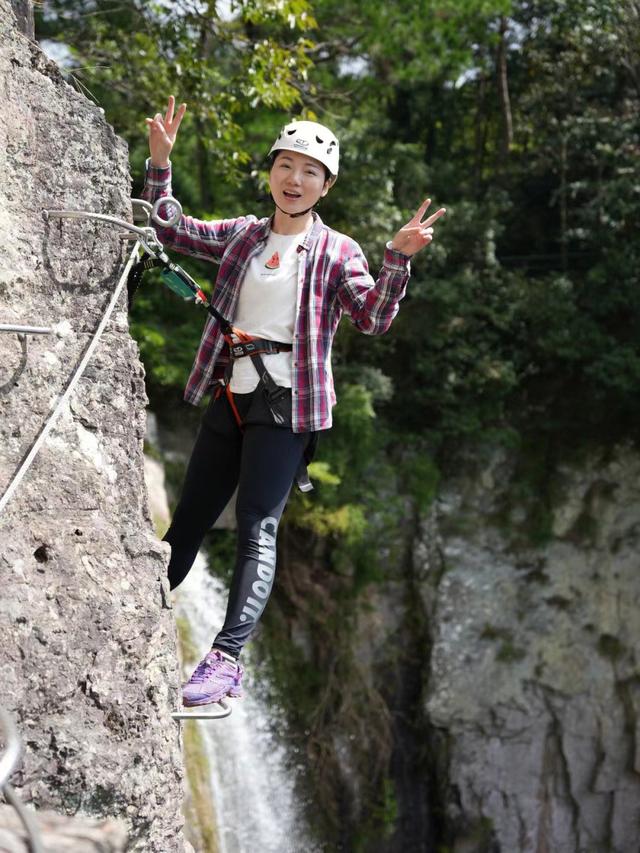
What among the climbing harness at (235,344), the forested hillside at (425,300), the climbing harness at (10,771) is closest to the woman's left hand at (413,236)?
the climbing harness at (235,344)

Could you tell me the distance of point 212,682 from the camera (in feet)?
10.2

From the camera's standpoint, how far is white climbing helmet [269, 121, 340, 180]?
11.0 ft

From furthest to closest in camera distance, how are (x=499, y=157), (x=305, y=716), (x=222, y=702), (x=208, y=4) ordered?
(x=499, y=157) < (x=305, y=716) < (x=208, y=4) < (x=222, y=702)

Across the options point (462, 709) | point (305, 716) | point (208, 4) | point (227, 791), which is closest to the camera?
point (208, 4)

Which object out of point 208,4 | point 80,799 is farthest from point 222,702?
point 208,4

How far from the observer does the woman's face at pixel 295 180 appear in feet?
11.0

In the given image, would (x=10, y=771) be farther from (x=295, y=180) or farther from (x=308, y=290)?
(x=295, y=180)

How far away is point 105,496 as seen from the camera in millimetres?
2898

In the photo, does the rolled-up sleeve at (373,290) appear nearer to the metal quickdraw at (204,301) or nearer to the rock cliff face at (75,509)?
the metal quickdraw at (204,301)

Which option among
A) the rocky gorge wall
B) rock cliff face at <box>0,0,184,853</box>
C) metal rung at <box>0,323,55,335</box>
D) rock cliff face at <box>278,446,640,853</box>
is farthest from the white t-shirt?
the rocky gorge wall

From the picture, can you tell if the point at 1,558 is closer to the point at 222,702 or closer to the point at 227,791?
the point at 222,702

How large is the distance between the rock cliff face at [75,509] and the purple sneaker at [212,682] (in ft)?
0.36

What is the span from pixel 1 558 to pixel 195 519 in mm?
980

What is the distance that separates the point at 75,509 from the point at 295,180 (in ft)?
4.31
